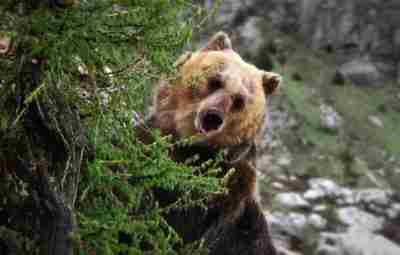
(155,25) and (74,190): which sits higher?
(155,25)

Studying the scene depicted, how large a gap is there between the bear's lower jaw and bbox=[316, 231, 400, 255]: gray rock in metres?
6.17

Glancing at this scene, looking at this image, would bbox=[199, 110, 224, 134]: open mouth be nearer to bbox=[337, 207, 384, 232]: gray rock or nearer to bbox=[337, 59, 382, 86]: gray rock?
bbox=[337, 207, 384, 232]: gray rock

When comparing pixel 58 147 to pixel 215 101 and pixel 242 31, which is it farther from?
pixel 242 31

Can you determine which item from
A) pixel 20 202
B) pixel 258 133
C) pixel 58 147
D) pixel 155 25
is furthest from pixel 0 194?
pixel 258 133

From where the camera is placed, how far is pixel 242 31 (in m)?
16.0

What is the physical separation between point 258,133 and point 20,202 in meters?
1.86

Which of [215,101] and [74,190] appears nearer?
[74,190]

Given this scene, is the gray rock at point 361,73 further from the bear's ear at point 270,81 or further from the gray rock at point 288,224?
the bear's ear at point 270,81

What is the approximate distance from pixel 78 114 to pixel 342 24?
14.5m

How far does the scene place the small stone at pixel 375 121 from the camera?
1452cm

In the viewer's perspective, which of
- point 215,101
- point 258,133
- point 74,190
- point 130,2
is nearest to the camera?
point 130,2

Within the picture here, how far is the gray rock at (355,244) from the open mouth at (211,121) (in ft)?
20.2

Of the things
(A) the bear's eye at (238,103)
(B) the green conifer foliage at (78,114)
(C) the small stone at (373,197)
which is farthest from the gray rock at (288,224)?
(B) the green conifer foliage at (78,114)

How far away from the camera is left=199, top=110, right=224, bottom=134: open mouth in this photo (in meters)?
4.22
